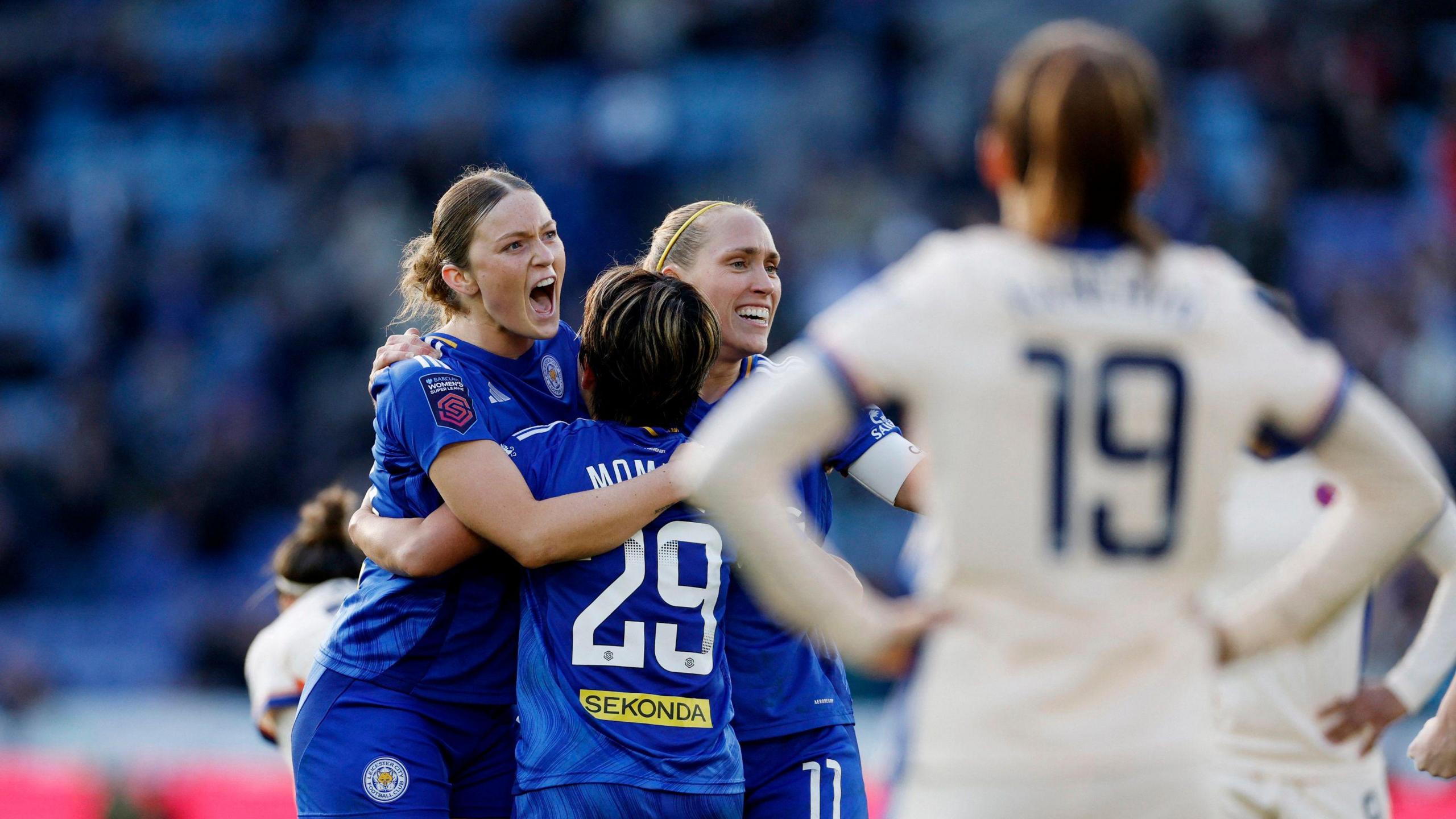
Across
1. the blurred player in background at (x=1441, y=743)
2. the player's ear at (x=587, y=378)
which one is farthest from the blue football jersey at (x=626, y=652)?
the blurred player in background at (x=1441, y=743)

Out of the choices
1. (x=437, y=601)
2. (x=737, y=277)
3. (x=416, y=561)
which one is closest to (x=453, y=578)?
(x=437, y=601)

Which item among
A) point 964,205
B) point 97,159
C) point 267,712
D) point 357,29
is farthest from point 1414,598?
point 97,159

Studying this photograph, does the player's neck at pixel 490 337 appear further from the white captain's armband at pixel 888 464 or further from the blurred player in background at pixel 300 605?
the blurred player in background at pixel 300 605

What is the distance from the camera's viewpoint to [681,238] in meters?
4.53

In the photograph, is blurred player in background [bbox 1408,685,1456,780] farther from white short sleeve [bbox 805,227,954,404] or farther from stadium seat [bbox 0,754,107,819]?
stadium seat [bbox 0,754,107,819]

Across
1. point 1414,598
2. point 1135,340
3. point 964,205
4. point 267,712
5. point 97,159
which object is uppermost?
point 97,159

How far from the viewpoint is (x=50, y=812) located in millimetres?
8445

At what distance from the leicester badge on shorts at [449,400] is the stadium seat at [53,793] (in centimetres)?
556

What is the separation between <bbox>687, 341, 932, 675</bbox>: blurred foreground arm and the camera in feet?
8.12

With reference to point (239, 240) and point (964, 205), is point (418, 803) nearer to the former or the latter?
point (964, 205)

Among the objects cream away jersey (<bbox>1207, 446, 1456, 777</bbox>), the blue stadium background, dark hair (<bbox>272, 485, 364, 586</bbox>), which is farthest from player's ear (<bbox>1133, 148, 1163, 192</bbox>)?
the blue stadium background

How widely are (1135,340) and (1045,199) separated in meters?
0.27

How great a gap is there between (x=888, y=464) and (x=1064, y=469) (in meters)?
1.78

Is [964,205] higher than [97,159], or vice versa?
[97,159]
